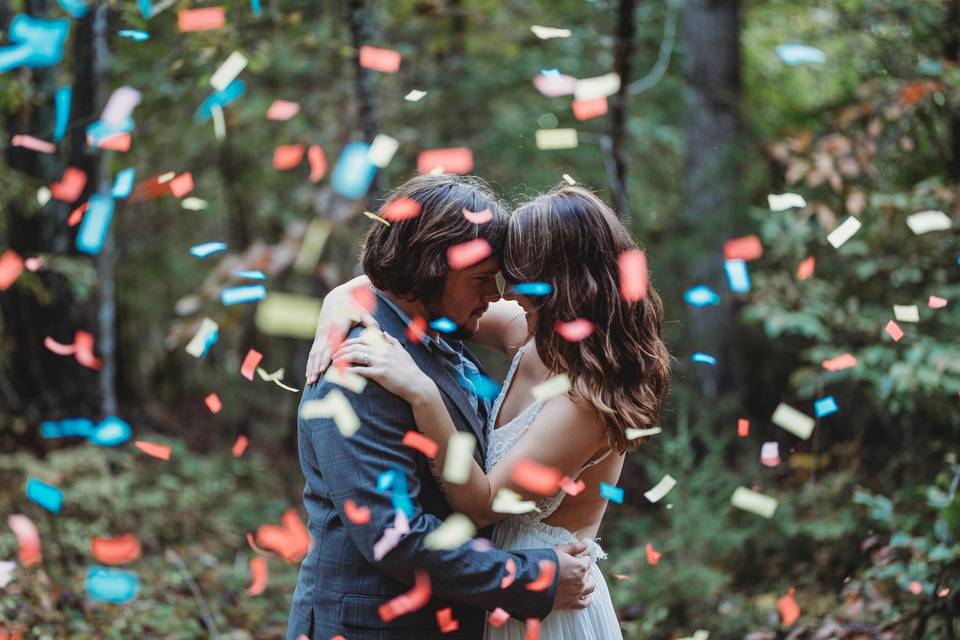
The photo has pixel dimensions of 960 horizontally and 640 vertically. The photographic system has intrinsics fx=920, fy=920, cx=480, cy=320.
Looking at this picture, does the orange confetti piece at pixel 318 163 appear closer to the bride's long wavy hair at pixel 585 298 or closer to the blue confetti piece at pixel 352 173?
the blue confetti piece at pixel 352 173

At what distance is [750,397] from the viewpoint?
7.96m

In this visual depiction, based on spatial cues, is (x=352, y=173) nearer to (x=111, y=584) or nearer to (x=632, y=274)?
(x=111, y=584)

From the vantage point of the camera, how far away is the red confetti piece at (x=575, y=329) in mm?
2629

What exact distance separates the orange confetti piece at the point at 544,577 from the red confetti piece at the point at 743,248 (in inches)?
202

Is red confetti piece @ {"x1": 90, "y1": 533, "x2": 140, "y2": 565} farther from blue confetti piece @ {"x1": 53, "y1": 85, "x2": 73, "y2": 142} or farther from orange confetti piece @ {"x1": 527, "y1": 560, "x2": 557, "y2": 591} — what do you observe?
orange confetti piece @ {"x1": 527, "y1": 560, "x2": 557, "y2": 591}

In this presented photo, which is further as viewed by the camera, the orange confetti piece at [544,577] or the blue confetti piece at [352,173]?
the blue confetti piece at [352,173]

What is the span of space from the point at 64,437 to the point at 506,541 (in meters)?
4.70

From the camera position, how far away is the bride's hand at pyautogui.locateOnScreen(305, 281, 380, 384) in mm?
2561

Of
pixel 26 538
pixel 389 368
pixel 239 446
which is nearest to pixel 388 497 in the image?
pixel 389 368

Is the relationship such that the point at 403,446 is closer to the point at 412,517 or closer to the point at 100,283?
the point at 412,517

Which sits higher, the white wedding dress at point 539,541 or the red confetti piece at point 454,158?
the white wedding dress at point 539,541

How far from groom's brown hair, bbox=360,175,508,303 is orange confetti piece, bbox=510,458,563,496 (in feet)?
1.73

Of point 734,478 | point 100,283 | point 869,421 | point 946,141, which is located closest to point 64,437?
point 100,283

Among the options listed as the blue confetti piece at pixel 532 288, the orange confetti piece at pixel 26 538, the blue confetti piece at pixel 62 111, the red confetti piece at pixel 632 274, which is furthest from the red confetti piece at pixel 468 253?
the blue confetti piece at pixel 62 111
